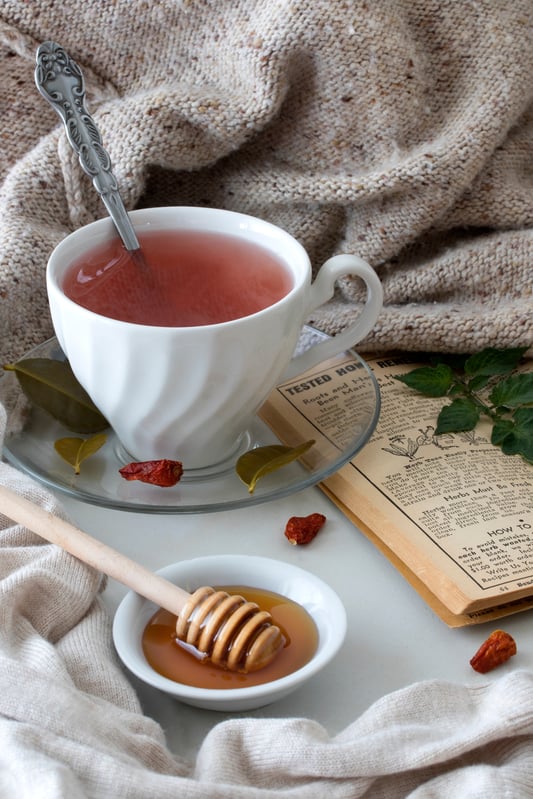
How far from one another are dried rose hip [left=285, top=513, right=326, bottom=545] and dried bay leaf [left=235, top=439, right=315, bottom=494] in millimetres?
44

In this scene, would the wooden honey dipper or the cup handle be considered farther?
the cup handle

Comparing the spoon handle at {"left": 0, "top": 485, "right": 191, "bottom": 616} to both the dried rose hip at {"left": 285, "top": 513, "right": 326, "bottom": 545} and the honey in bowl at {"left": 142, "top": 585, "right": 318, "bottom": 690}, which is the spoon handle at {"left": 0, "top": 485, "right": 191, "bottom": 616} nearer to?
the honey in bowl at {"left": 142, "top": 585, "right": 318, "bottom": 690}

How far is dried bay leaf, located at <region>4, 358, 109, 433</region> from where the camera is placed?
34.3 inches

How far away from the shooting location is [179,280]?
834 mm

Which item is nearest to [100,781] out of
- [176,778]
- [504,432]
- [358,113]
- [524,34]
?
[176,778]

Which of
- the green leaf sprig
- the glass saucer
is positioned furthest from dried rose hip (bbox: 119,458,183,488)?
the green leaf sprig

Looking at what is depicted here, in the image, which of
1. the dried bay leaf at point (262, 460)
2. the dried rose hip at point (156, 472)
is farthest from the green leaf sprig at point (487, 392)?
the dried rose hip at point (156, 472)

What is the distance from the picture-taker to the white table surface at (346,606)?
25.1 inches

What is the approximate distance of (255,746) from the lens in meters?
0.56

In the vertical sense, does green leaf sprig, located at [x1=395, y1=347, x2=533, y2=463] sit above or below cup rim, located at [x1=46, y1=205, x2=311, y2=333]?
below

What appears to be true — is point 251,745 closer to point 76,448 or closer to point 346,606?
point 346,606

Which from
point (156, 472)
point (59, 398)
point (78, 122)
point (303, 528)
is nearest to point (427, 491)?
point (303, 528)

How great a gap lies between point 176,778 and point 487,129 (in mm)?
718

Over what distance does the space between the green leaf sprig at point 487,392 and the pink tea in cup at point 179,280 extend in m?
0.21
